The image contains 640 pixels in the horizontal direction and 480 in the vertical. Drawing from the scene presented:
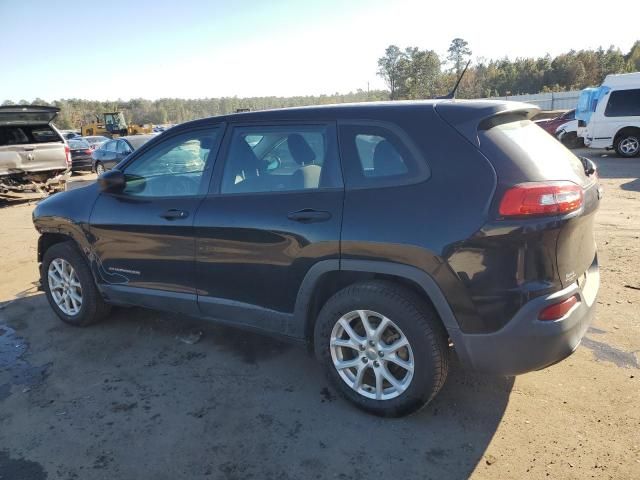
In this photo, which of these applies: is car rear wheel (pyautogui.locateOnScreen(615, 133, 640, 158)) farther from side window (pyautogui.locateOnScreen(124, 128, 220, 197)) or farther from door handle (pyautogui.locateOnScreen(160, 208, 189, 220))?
door handle (pyautogui.locateOnScreen(160, 208, 189, 220))

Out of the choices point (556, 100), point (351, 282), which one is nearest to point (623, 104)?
point (351, 282)

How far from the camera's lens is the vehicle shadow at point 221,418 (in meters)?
2.54

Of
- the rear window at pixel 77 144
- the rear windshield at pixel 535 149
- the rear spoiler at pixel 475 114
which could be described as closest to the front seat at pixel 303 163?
the rear spoiler at pixel 475 114

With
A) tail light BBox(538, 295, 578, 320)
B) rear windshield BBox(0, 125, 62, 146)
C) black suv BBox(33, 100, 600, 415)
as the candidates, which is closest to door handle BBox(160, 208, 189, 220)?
black suv BBox(33, 100, 600, 415)

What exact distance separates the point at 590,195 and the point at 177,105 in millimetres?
111713

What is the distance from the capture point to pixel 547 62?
54344 mm

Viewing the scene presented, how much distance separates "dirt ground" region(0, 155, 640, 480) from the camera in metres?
2.50

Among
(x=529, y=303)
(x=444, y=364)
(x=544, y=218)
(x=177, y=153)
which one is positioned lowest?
(x=444, y=364)

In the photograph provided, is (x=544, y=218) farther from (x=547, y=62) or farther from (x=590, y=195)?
(x=547, y=62)

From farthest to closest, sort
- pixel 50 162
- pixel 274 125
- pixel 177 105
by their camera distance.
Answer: pixel 177 105 → pixel 50 162 → pixel 274 125

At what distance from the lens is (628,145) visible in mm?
14133

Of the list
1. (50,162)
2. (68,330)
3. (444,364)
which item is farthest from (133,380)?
(50,162)

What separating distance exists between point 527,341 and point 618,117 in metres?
14.2

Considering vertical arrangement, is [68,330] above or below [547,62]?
below
